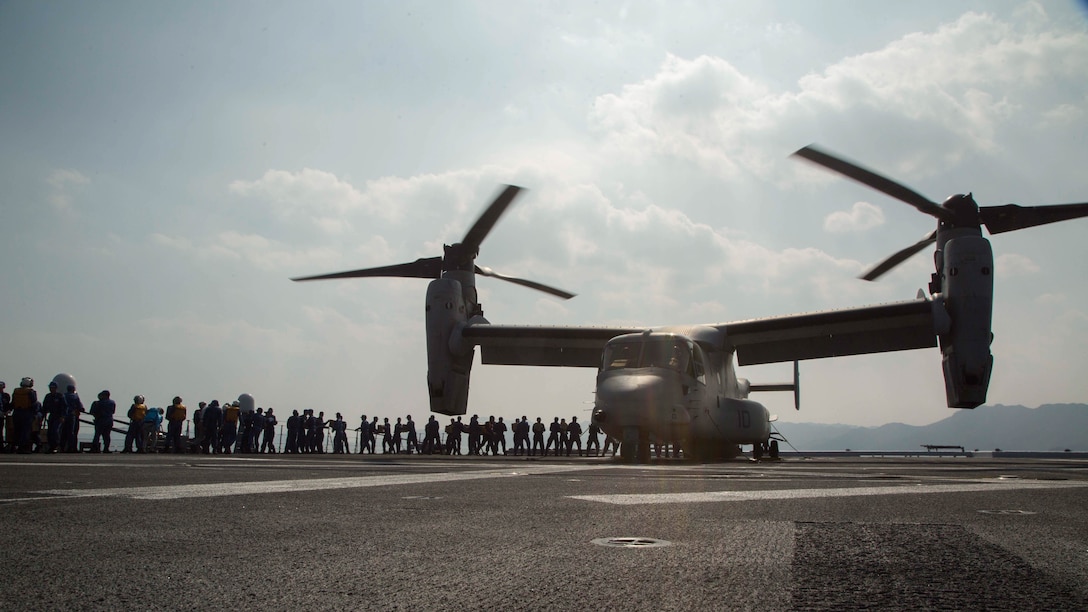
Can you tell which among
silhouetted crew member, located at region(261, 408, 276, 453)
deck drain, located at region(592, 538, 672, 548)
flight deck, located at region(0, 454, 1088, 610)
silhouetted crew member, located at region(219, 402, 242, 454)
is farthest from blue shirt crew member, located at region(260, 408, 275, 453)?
deck drain, located at region(592, 538, 672, 548)

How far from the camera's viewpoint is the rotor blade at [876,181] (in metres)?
17.9

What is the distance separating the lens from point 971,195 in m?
18.0

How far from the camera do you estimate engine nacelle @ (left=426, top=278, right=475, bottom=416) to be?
20.8m

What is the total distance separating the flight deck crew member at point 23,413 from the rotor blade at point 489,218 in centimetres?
1112

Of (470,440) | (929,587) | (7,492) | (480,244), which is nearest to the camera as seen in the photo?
(929,587)

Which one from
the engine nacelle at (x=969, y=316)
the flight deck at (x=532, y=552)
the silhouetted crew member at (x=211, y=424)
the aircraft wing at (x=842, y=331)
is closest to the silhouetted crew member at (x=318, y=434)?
the silhouetted crew member at (x=211, y=424)

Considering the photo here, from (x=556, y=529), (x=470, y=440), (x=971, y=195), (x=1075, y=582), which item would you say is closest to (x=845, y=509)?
(x=556, y=529)

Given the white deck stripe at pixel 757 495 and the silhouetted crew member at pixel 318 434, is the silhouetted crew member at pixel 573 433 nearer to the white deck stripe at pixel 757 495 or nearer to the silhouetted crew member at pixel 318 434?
the silhouetted crew member at pixel 318 434

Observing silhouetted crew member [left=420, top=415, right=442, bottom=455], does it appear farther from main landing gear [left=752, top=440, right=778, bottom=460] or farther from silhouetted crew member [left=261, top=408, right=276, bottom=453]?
main landing gear [left=752, top=440, right=778, bottom=460]

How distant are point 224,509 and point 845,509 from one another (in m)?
3.15

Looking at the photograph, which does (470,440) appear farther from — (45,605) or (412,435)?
(45,605)

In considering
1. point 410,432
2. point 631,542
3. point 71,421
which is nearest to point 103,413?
point 71,421

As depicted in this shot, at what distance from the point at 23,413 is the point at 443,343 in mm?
10020

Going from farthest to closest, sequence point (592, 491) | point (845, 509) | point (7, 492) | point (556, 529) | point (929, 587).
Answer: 1. point (592, 491)
2. point (7, 492)
3. point (845, 509)
4. point (556, 529)
5. point (929, 587)
